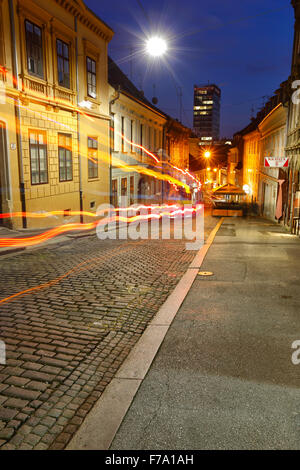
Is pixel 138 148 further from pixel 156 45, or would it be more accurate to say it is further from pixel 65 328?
pixel 65 328

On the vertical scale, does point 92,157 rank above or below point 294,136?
below

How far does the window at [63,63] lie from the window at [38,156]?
345 centimetres

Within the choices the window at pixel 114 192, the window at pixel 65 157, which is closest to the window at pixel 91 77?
the window at pixel 65 157

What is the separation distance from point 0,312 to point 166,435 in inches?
171

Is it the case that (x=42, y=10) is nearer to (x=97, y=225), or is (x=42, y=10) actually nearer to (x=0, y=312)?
(x=97, y=225)

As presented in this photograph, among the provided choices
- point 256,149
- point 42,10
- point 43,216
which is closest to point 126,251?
point 43,216

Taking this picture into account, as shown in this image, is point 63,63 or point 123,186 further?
point 123,186

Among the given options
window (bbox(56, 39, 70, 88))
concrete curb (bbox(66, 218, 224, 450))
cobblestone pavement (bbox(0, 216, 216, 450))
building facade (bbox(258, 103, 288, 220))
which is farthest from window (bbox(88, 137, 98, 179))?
concrete curb (bbox(66, 218, 224, 450))

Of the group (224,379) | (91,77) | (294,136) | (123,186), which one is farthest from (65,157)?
(224,379)

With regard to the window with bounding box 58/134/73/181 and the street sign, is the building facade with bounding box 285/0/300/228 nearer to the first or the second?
the street sign

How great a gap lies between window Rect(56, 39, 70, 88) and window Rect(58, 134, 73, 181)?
2632mm

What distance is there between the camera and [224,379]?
4613mm

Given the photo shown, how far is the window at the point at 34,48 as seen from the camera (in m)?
15.4

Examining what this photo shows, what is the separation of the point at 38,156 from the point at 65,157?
2510 mm
